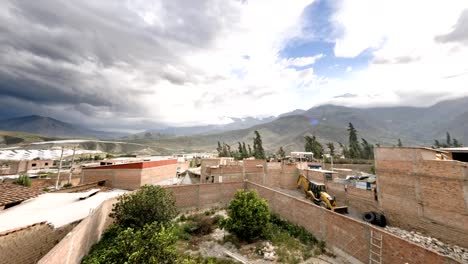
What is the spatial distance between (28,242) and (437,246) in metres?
24.8

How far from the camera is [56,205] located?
52.7 ft

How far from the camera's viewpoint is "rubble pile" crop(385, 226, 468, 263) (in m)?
12.9

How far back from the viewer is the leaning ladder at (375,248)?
1054 centimetres

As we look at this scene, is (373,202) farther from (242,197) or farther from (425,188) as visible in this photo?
(242,197)

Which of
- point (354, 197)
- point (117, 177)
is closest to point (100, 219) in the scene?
point (117, 177)

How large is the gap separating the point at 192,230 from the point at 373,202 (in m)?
18.3

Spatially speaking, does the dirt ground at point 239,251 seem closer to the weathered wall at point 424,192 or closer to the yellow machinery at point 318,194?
the weathered wall at point 424,192

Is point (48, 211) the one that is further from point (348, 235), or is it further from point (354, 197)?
point (354, 197)

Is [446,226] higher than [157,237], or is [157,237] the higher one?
[157,237]

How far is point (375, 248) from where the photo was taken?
10.9 meters

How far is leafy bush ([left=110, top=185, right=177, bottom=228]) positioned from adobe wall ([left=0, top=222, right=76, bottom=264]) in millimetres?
3125

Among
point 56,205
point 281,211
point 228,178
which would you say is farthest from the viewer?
point 228,178

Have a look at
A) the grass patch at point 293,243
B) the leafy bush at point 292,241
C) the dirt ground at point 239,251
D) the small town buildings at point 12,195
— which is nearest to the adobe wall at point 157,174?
the small town buildings at point 12,195

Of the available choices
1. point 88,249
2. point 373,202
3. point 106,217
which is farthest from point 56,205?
point 373,202
